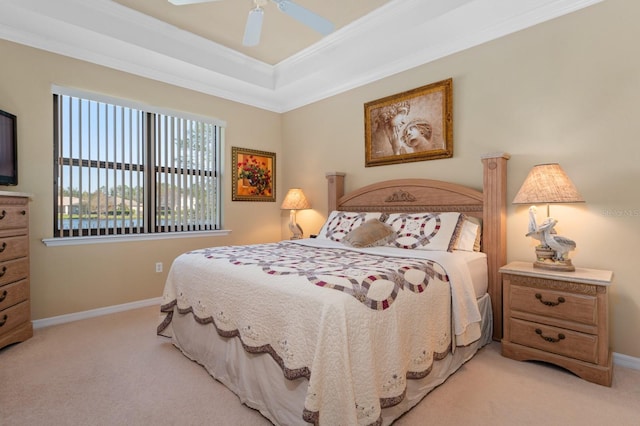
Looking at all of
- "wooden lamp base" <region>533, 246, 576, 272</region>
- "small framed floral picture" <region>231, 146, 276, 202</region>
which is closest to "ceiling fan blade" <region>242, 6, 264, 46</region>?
"small framed floral picture" <region>231, 146, 276, 202</region>

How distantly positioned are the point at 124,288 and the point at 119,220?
0.75m

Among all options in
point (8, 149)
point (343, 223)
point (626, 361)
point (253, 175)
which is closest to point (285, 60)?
point (253, 175)

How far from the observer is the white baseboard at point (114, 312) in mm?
2283

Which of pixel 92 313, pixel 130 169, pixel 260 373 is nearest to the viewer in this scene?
pixel 260 373

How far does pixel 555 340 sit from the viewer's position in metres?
2.17

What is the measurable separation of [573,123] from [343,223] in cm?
212

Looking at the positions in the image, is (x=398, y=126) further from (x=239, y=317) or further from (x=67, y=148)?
(x=67, y=148)

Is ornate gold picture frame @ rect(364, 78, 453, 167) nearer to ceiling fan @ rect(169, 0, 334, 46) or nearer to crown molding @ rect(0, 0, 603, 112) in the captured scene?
crown molding @ rect(0, 0, 603, 112)

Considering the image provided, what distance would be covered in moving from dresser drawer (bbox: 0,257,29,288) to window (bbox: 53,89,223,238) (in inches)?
21.4

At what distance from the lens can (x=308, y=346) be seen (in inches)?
57.5

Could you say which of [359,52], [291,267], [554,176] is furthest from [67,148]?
[554,176]

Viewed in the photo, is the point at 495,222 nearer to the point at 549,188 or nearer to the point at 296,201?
the point at 549,188

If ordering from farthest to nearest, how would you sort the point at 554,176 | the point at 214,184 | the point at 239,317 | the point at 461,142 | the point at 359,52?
the point at 214,184 → the point at 359,52 → the point at 461,142 → the point at 554,176 → the point at 239,317

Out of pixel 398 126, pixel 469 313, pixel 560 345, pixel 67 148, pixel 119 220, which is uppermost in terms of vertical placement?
pixel 398 126
